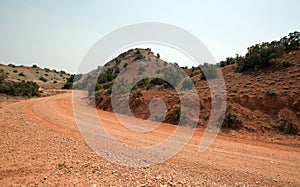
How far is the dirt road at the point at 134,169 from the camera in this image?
4570 millimetres

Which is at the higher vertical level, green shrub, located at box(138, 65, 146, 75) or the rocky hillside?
green shrub, located at box(138, 65, 146, 75)

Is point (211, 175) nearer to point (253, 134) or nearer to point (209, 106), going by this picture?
point (253, 134)

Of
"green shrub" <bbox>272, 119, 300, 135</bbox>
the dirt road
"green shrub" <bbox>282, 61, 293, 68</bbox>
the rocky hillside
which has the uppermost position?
"green shrub" <bbox>282, 61, 293, 68</bbox>

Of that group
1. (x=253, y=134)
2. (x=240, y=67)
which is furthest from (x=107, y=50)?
(x=240, y=67)

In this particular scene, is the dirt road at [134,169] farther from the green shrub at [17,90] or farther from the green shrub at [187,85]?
the green shrub at [17,90]

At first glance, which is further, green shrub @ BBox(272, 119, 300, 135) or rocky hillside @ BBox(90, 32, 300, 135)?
rocky hillside @ BBox(90, 32, 300, 135)

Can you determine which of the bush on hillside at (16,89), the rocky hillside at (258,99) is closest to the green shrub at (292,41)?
the rocky hillside at (258,99)

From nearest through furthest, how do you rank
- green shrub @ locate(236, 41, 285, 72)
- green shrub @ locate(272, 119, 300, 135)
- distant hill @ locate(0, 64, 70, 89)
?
green shrub @ locate(272, 119, 300, 135) < green shrub @ locate(236, 41, 285, 72) < distant hill @ locate(0, 64, 70, 89)

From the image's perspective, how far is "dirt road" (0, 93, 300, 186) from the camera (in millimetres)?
4570

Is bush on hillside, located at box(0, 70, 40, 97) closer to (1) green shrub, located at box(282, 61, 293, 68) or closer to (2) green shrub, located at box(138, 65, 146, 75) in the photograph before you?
(2) green shrub, located at box(138, 65, 146, 75)

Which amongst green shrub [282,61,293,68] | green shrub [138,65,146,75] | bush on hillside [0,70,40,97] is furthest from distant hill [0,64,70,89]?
green shrub [282,61,293,68]

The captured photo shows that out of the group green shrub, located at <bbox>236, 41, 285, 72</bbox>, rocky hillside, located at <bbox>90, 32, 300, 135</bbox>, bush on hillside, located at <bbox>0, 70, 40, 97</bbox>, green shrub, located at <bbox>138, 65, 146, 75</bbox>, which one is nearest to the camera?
rocky hillside, located at <bbox>90, 32, 300, 135</bbox>

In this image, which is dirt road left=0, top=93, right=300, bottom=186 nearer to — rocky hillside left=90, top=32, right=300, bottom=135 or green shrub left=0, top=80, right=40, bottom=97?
rocky hillside left=90, top=32, right=300, bottom=135

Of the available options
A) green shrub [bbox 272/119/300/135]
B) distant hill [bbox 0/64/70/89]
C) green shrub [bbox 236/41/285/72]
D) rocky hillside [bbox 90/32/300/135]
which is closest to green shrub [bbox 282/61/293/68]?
rocky hillside [bbox 90/32/300/135]
